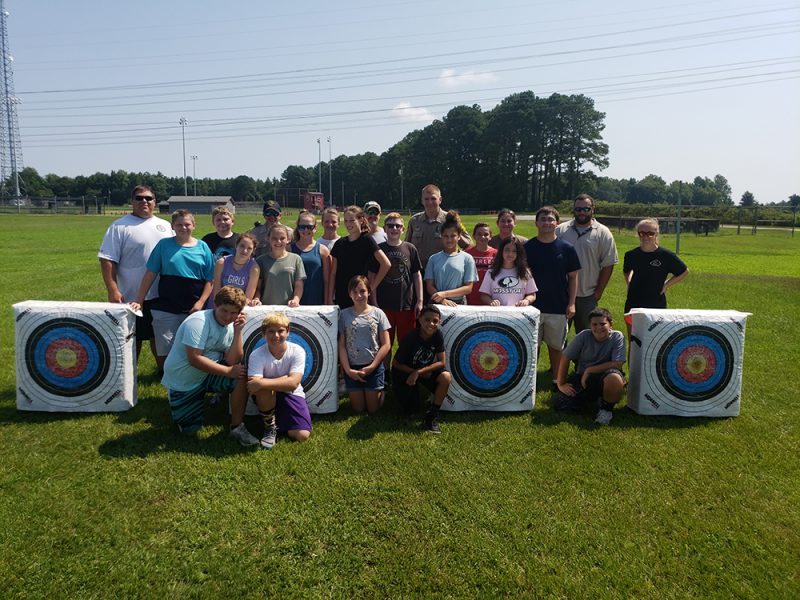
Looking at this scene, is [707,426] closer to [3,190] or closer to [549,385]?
[549,385]

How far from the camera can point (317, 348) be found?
Result: 17.9 ft

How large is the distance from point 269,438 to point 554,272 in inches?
130

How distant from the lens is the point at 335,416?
5480 millimetres

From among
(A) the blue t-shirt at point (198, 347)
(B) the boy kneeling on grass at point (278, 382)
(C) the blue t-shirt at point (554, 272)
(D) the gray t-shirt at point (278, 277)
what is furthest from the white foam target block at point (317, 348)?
(C) the blue t-shirt at point (554, 272)

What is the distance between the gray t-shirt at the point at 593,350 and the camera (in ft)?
18.3

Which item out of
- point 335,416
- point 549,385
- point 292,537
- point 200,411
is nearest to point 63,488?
point 200,411

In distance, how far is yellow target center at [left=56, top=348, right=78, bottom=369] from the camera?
534cm

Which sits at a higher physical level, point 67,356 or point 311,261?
point 311,261

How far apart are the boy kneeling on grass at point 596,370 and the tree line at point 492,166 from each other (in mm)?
76205

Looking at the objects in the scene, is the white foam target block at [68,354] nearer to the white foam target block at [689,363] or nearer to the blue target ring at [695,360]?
the white foam target block at [689,363]

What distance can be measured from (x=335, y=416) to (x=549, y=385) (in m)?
2.55

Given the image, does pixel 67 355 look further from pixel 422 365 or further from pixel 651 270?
pixel 651 270

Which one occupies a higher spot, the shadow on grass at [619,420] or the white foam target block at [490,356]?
the white foam target block at [490,356]

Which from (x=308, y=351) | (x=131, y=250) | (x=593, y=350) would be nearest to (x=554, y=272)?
(x=593, y=350)
